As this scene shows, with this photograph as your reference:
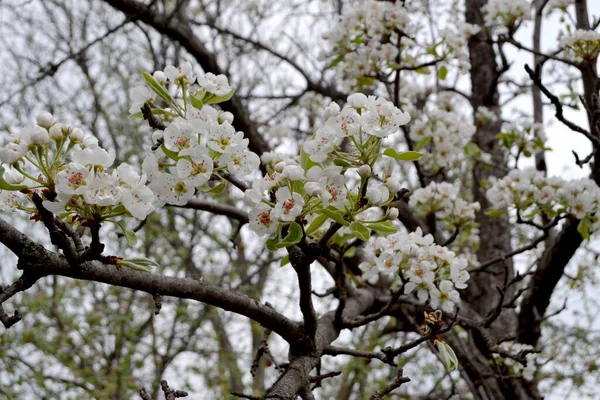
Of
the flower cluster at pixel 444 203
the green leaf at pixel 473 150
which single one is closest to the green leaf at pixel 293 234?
the flower cluster at pixel 444 203

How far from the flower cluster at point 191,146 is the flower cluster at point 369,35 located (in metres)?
1.82

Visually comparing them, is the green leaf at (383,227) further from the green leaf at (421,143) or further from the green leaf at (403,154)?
the green leaf at (421,143)

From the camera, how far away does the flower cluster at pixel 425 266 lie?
181 cm

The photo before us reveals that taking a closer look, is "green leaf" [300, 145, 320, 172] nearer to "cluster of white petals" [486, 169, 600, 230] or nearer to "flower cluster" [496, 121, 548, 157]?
"cluster of white petals" [486, 169, 600, 230]

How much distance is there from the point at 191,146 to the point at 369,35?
6.94 feet

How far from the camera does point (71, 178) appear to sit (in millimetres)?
1113

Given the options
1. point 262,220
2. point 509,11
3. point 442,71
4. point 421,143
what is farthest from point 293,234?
point 509,11

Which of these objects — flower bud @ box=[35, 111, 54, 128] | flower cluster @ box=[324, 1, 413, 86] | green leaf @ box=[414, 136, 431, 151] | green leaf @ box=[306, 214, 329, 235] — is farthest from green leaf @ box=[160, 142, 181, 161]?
flower cluster @ box=[324, 1, 413, 86]

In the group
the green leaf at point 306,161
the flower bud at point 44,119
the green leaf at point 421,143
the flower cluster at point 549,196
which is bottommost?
the green leaf at point 306,161

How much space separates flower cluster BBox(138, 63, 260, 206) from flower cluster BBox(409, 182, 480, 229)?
1606 millimetres

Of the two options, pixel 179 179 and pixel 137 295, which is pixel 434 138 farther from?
pixel 137 295

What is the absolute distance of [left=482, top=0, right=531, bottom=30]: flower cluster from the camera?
326 centimetres

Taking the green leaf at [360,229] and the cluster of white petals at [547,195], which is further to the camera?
the cluster of white petals at [547,195]

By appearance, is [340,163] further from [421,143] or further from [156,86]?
[421,143]
